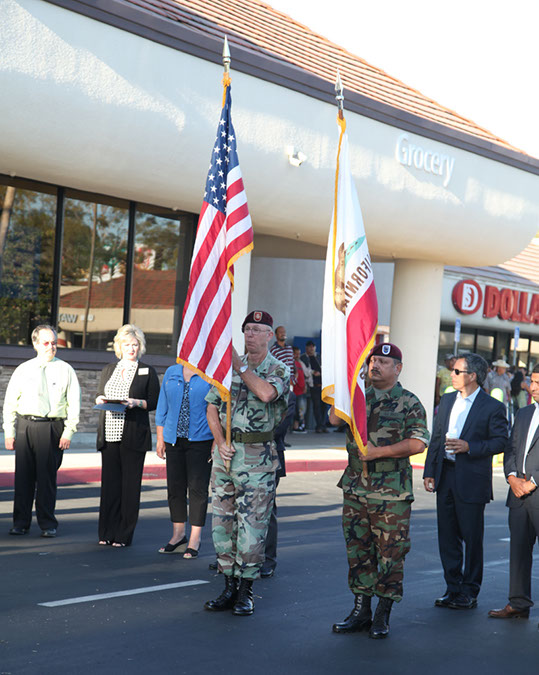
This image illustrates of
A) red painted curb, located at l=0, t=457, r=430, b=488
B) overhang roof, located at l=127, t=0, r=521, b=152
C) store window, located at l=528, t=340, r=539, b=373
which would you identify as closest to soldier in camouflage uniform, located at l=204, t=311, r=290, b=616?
red painted curb, located at l=0, t=457, r=430, b=488

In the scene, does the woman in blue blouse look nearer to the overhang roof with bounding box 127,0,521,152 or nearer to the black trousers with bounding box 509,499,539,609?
the black trousers with bounding box 509,499,539,609

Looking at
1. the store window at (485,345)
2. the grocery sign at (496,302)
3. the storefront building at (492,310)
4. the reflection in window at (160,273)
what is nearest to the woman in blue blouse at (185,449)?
the reflection in window at (160,273)

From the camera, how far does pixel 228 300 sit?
7.23 meters

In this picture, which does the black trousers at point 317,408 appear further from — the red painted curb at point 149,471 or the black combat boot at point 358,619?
the black combat boot at point 358,619

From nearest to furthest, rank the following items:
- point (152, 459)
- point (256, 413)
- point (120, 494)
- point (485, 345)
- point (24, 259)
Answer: point (256, 413) < point (120, 494) < point (152, 459) < point (24, 259) < point (485, 345)

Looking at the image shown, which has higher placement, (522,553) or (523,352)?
(523,352)

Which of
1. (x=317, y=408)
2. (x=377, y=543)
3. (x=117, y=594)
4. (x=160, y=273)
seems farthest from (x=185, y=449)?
(x=317, y=408)

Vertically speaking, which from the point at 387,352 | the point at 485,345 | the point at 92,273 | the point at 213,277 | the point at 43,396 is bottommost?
the point at 43,396

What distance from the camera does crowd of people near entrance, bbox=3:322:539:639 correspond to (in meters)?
6.43

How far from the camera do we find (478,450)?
23.8ft

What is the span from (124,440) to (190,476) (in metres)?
0.79

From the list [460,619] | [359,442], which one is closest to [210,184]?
[359,442]

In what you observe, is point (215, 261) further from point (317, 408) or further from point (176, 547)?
point (317, 408)

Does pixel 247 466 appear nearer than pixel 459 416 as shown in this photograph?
Yes
